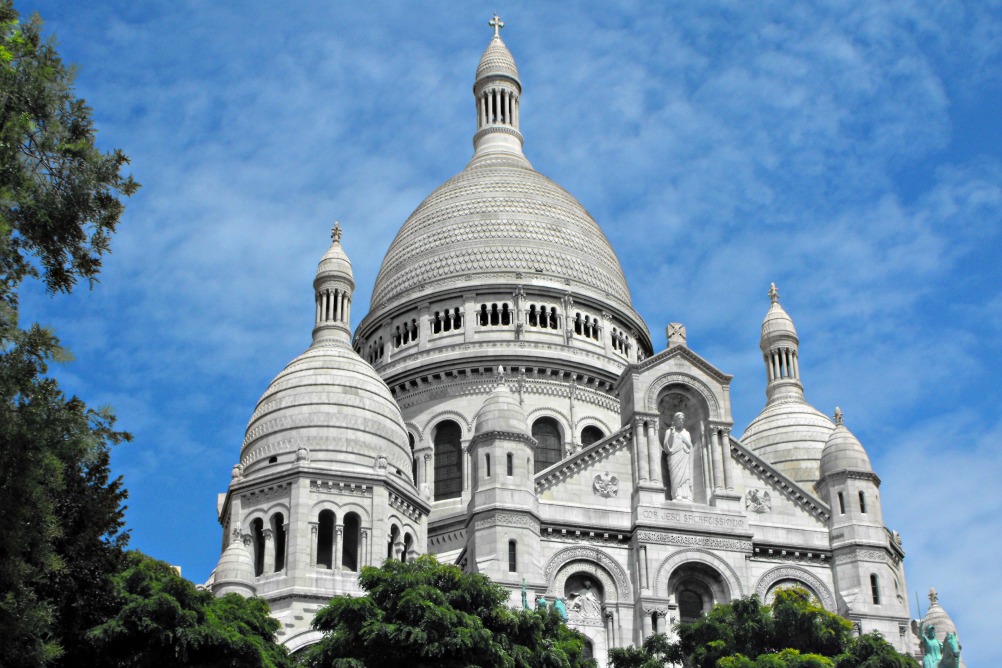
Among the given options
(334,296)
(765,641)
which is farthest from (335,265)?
(765,641)

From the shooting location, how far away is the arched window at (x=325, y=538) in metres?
50.2

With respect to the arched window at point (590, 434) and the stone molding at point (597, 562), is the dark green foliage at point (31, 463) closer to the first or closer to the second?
the stone molding at point (597, 562)

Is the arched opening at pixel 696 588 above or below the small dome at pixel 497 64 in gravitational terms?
below

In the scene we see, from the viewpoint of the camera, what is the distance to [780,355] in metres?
66.8

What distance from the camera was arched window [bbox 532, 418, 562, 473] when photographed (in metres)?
61.7

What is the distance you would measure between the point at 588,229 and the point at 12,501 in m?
51.0

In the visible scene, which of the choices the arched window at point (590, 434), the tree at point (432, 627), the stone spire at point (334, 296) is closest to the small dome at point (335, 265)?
the stone spire at point (334, 296)

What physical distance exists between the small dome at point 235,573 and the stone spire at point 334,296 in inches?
474

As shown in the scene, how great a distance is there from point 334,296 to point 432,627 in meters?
27.5

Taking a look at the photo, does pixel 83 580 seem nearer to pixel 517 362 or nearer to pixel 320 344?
pixel 320 344

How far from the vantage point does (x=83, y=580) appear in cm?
2938

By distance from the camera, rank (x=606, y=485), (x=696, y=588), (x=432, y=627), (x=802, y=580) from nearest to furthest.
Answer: (x=432, y=627) → (x=696, y=588) → (x=802, y=580) → (x=606, y=485)

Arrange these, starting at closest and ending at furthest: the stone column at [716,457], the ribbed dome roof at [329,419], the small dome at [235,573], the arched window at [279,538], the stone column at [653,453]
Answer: the small dome at [235,573] → the stone column at [653,453] → the stone column at [716,457] → the arched window at [279,538] → the ribbed dome roof at [329,419]

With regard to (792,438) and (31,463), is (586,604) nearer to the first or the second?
(792,438)
